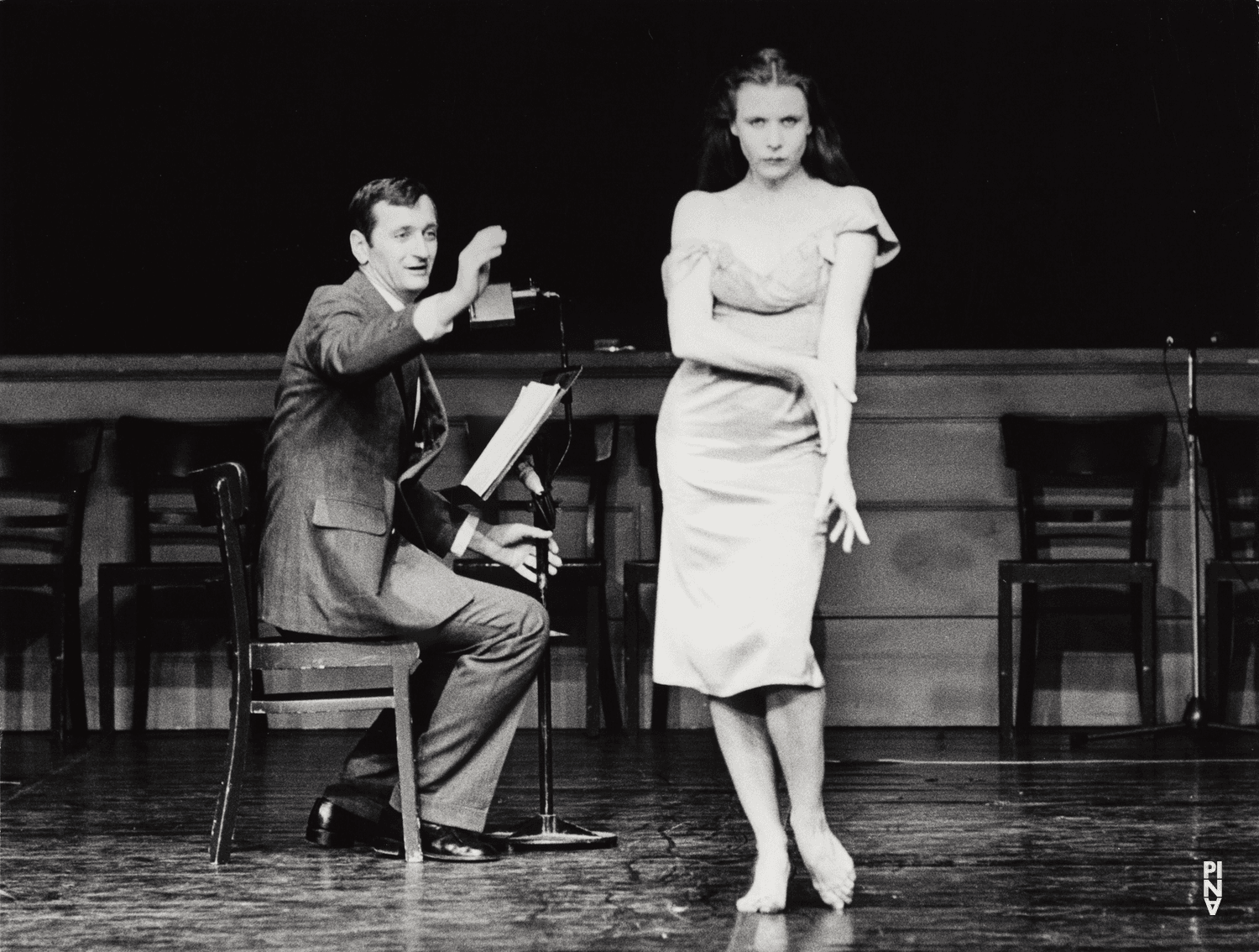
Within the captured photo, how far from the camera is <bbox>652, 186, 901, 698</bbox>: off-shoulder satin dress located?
2.76 m

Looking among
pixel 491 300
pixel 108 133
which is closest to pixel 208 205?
pixel 108 133

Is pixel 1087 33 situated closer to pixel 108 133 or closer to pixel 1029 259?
pixel 1029 259

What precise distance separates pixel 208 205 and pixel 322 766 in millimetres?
2780

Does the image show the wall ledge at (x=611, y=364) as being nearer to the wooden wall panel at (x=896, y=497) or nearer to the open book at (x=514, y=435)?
the wooden wall panel at (x=896, y=497)

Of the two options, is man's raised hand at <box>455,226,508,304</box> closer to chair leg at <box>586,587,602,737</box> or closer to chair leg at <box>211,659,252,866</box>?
chair leg at <box>211,659,252,866</box>

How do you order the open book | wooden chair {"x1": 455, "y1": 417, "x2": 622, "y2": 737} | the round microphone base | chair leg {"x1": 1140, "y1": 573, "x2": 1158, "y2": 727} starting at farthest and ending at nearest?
1. wooden chair {"x1": 455, "y1": 417, "x2": 622, "y2": 737}
2. chair leg {"x1": 1140, "y1": 573, "x2": 1158, "y2": 727}
3. the round microphone base
4. the open book

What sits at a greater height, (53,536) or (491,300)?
(491,300)

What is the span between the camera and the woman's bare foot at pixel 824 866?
278cm

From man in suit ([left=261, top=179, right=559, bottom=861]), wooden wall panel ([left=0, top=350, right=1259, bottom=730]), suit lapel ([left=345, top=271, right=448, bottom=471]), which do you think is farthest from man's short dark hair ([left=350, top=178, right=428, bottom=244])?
wooden wall panel ([left=0, top=350, right=1259, bottom=730])

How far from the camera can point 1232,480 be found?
557 centimetres

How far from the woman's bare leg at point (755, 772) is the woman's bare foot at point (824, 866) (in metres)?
0.04

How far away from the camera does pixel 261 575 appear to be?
3.41 meters

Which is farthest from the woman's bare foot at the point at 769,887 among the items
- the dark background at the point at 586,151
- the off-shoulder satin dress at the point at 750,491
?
the dark background at the point at 586,151

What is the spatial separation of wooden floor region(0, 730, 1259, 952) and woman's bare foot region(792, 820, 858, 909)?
0.04 meters
